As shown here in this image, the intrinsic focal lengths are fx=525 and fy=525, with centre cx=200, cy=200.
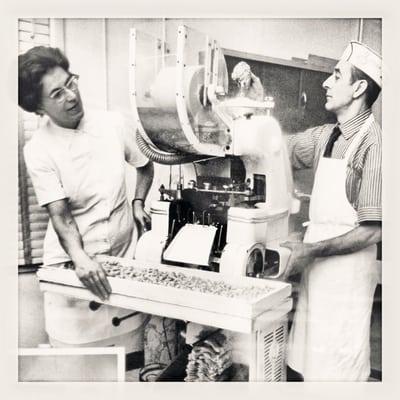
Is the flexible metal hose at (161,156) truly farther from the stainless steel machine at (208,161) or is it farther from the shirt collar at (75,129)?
the shirt collar at (75,129)

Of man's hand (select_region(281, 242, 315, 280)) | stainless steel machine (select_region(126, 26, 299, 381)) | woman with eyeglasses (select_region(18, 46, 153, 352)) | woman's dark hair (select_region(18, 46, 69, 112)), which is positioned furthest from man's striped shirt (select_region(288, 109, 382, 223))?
woman's dark hair (select_region(18, 46, 69, 112))

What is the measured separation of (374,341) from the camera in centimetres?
218

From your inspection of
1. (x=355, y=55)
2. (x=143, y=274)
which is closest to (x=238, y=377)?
(x=143, y=274)

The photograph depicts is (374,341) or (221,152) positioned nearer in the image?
(221,152)

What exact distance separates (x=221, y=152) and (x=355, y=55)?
0.68 m

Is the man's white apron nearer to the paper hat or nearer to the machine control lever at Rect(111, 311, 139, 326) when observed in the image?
the paper hat

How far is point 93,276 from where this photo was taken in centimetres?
211

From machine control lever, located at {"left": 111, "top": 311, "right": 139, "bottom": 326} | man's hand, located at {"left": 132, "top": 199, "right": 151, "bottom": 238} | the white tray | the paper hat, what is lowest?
machine control lever, located at {"left": 111, "top": 311, "right": 139, "bottom": 326}

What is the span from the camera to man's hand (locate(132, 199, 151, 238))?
2.24 meters

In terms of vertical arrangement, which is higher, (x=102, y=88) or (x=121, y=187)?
(x=102, y=88)

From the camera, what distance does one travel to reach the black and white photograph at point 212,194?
2.05 meters
